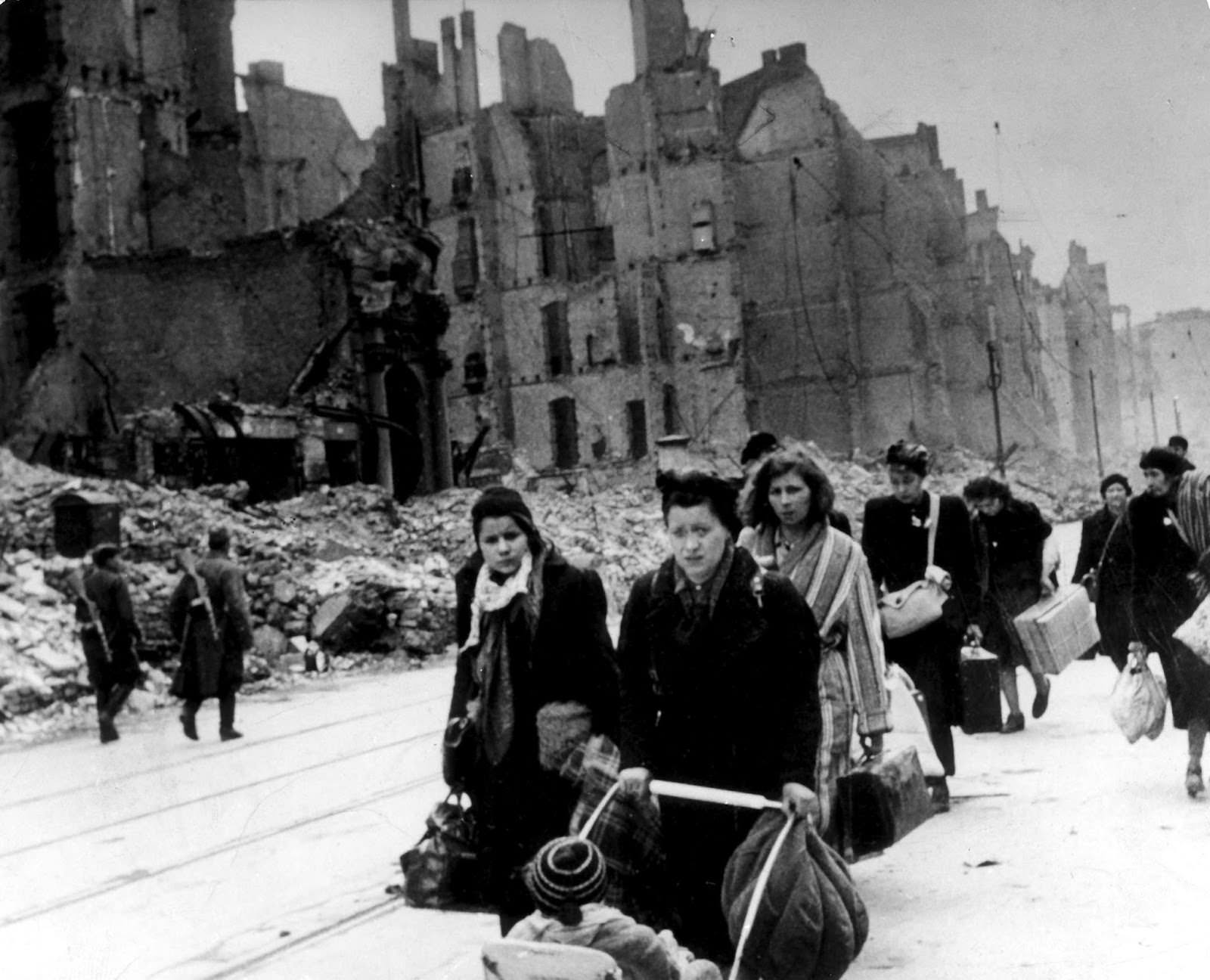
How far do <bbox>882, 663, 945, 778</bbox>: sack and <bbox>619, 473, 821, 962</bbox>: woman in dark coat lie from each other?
4.18 ft

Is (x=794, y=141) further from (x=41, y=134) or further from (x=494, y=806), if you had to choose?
(x=494, y=806)

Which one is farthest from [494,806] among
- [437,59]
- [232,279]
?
[437,59]

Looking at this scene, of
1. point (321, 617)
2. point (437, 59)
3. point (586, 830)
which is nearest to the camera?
point (586, 830)

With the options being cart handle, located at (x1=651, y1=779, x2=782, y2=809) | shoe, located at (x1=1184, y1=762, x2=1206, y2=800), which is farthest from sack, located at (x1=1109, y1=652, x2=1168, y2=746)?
cart handle, located at (x1=651, y1=779, x2=782, y2=809)

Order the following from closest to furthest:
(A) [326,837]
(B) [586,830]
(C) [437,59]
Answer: (B) [586,830] < (A) [326,837] < (C) [437,59]

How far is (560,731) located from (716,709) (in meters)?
0.55

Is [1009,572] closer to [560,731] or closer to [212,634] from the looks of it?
[560,731]

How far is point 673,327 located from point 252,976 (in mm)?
46316

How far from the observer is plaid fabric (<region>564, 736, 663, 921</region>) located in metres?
3.71

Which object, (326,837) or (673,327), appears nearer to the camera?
(326,837)

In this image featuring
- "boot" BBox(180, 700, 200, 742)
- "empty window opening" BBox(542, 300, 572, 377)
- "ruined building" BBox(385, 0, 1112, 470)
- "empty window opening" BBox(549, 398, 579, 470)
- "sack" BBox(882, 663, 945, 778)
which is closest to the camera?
"sack" BBox(882, 663, 945, 778)

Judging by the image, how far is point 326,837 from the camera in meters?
6.44

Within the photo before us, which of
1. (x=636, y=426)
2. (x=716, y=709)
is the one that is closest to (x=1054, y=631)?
(x=716, y=709)

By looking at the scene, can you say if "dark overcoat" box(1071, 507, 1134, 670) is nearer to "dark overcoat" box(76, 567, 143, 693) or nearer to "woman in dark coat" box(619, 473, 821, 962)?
"woman in dark coat" box(619, 473, 821, 962)
